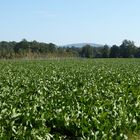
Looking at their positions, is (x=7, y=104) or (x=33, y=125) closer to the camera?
(x=33, y=125)

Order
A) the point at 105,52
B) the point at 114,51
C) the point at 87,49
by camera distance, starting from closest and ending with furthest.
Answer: the point at 114,51 < the point at 105,52 < the point at 87,49

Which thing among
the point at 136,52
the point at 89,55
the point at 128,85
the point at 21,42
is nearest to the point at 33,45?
the point at 21,42

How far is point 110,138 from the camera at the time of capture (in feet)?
27.5

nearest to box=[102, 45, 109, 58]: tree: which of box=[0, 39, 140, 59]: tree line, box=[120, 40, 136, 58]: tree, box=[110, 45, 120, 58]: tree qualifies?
box=[0, 39, 140, 59]: tree line

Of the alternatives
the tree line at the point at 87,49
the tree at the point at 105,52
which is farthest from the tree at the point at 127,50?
the tree at the point at 105,52

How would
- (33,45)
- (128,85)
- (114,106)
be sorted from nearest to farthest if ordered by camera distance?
(114,106) < (128,85) < (33,45)

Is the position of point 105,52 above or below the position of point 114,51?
below

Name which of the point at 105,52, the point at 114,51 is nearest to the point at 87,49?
the point at 105,52

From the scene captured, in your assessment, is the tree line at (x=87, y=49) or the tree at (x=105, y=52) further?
the tree at (x=105, y=52)

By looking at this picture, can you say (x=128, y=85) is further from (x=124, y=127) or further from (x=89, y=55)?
(x=89, y=55)

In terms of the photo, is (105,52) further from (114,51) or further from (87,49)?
(87,49)

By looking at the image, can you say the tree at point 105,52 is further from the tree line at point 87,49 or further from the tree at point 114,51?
the tree at point 114,51

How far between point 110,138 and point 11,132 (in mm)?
2073

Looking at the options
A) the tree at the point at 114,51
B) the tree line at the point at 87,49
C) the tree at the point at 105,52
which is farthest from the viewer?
the tree at the point at 105,52
